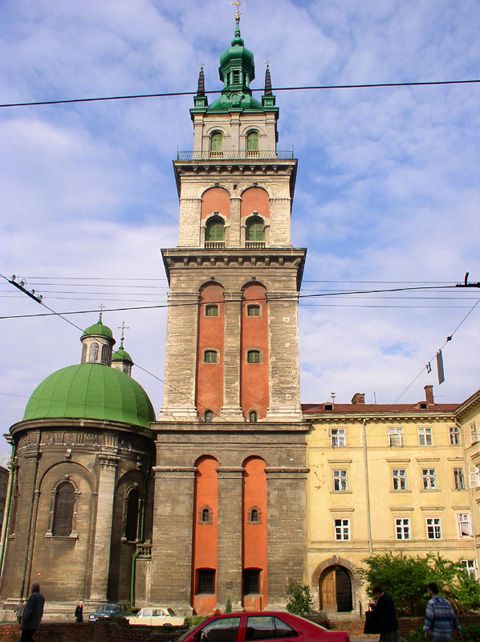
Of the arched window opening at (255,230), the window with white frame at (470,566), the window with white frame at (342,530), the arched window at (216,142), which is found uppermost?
the arched window at (216,142)

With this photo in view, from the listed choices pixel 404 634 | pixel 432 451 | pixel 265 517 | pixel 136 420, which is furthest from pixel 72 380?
pixel 404 634

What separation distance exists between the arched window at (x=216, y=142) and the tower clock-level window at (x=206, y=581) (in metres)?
26.9

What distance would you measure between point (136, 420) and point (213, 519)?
955 centimetres

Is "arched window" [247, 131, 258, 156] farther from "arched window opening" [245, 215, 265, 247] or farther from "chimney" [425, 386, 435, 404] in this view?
"chimney" [425, 386, 435, 404]

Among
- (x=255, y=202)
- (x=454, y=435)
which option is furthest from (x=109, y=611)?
(x=255, y=202)

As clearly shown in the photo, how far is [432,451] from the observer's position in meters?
38.5

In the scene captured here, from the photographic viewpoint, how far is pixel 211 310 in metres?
41.9

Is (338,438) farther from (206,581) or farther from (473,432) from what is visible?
(206,581)

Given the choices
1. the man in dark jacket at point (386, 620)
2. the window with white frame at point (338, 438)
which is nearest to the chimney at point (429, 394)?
the window with white frame at point (338, 438)

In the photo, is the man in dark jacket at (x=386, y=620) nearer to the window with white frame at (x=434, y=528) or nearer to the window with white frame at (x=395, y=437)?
the window with white frame at (x=434, y=528)

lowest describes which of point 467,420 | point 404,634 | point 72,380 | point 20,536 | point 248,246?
point 404,634

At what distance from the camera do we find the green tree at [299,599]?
31636 millimetres

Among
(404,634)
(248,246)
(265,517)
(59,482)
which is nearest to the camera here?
(404,634)

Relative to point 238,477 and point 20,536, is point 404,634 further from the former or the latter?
point 20,536
